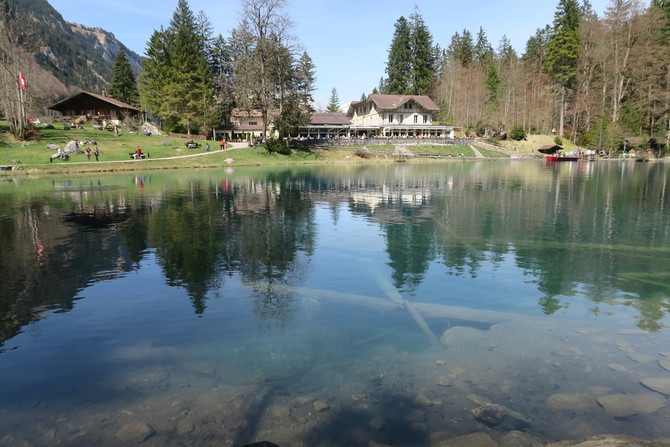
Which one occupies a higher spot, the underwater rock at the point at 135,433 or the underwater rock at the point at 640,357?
the underwater rock at the point at 640,357

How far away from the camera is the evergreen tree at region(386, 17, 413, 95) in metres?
109

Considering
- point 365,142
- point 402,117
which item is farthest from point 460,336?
point 402,117

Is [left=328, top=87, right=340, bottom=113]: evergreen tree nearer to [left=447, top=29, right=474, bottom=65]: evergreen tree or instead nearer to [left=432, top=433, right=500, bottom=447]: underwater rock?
[left=447, top=29, right=474, bottom=65]: evergreen tree

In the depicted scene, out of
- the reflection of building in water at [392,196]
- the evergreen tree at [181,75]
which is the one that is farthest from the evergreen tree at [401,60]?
the reflection of building in water at [392,196]

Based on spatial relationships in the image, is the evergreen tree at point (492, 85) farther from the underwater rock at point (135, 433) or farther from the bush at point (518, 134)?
the underwater rock at point (135, 433)

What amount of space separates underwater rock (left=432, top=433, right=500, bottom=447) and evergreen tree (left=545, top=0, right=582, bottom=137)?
97.6 metres

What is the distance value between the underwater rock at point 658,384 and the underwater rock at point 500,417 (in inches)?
98.6

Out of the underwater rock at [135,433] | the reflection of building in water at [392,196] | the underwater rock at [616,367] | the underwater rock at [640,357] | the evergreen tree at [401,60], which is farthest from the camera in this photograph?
the evergreen tree at [401,60]

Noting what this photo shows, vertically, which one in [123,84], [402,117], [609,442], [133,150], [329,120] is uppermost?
[123,84]

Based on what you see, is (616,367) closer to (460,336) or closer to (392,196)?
(460,336)

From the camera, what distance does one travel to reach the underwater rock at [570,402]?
6199 millimetres

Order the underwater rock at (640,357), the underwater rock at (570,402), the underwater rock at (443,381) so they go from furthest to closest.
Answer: the underwater rock at (640,357) → the underwater rock at (443,381) → the underwater rock at (570,402)

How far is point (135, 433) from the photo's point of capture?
5.73 m

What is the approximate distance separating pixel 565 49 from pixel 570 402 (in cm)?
10068
